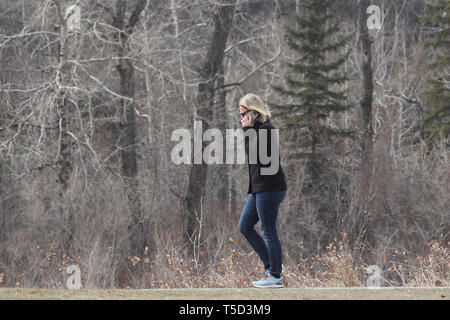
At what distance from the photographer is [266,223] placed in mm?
7277

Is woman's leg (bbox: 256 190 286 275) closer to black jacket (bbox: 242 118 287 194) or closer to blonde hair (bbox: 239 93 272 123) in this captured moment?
black jacket (bbox: 242 118 287 194)

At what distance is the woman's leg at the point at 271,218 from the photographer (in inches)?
282

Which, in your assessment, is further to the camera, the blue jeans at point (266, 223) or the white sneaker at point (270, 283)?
the white sneaker at point (270, 283)

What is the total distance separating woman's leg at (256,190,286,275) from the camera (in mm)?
7172

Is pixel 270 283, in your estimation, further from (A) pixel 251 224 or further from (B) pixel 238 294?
(A) pixel 251 224

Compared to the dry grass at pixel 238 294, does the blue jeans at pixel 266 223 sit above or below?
above

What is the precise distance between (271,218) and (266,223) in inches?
2.9
